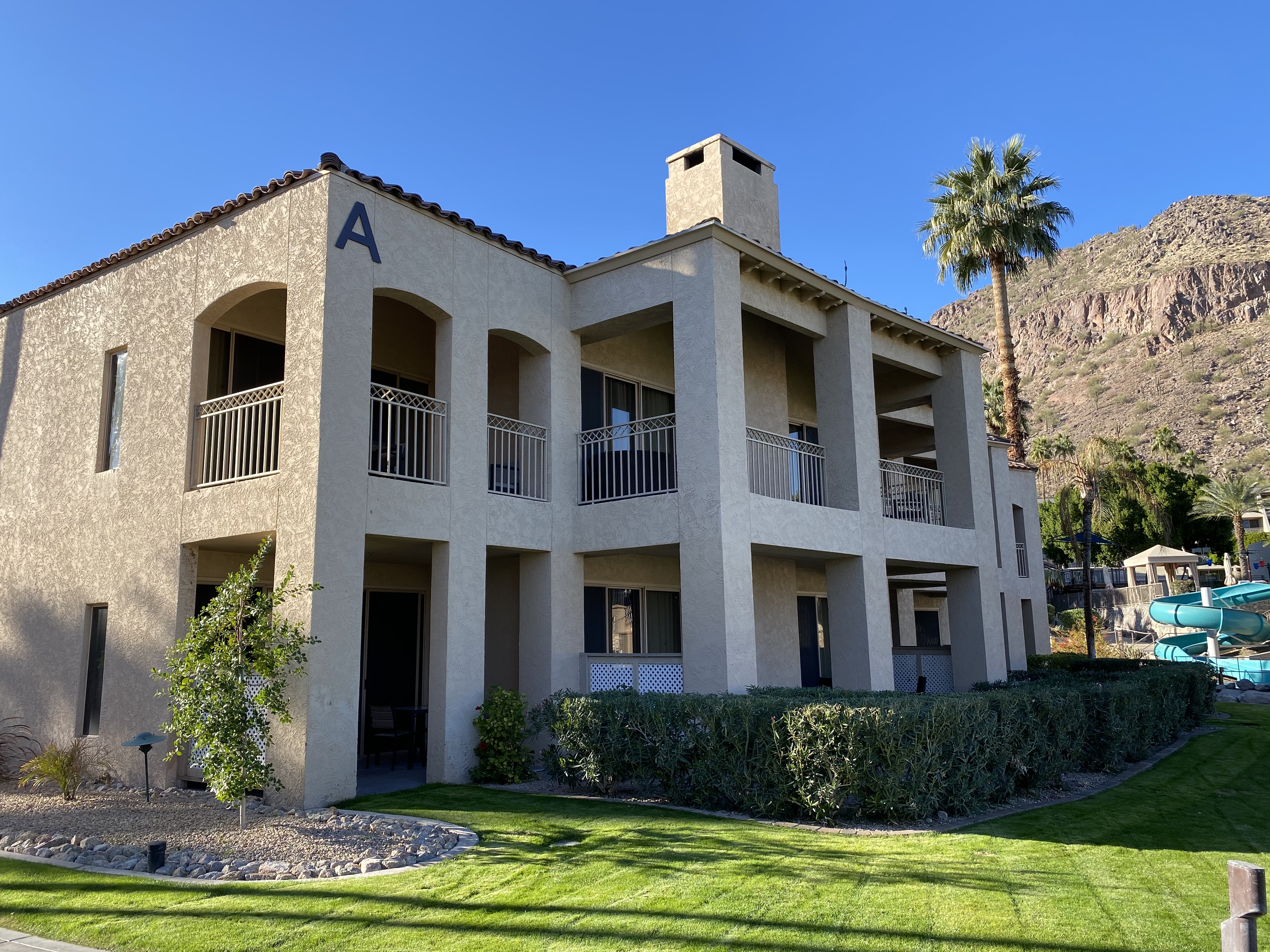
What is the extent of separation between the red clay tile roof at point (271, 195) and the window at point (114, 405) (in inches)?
58.3

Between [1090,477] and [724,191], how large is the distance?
25681 millimetres

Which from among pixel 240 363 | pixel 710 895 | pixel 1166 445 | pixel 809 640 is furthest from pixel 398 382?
pixel 1166 445

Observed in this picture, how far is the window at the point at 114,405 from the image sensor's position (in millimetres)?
13148

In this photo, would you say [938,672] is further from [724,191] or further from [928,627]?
[724,191]

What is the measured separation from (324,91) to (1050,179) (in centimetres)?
2402

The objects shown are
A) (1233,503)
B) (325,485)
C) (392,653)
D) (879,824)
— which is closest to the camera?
(879,824)

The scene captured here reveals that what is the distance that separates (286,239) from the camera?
11227 mm

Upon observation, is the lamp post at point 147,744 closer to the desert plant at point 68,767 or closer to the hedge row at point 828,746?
the desert plant at point 68,767

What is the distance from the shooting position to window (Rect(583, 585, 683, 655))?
14414 millimetres

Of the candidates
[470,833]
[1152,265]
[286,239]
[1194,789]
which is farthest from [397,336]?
[1152,265]

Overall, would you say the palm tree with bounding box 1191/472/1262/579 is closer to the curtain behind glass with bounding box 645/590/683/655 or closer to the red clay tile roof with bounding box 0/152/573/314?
the curtain behind glass with bounding box 645/590/683/655

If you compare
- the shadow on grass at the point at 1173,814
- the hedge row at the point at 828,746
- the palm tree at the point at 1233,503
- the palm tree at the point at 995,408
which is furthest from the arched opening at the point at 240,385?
the palm tree at the point at 1233,503

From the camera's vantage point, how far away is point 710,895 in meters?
6.27

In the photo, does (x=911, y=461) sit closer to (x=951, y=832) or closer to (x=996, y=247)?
(x=996, y=247)
